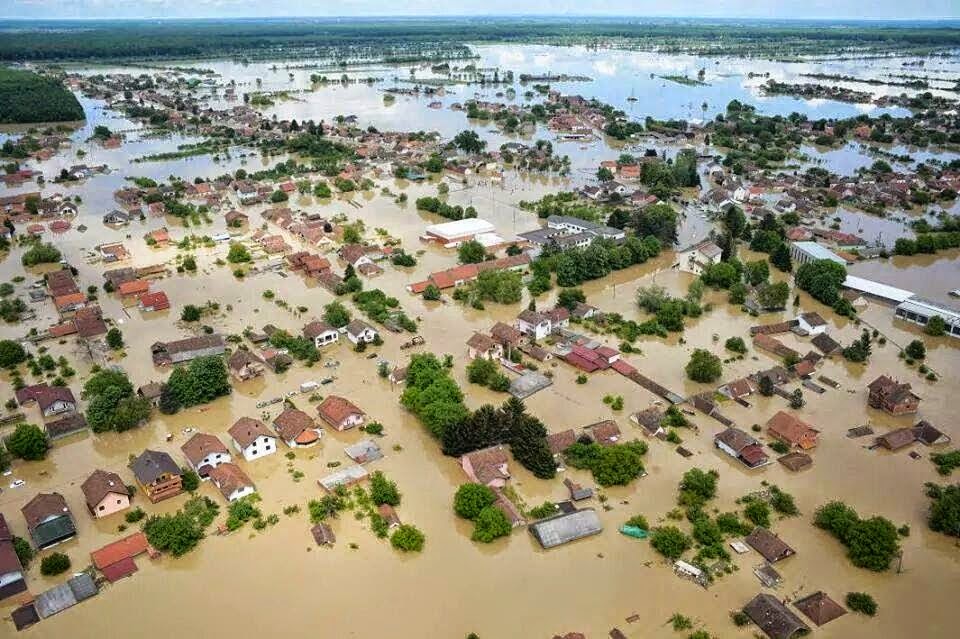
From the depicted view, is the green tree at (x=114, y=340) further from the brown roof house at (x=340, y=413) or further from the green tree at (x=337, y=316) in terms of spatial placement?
the brown roof house at (x=340, y=413)

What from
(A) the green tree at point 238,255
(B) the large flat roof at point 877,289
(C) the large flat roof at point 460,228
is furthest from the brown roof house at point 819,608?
(A) the green tree at point 238,255

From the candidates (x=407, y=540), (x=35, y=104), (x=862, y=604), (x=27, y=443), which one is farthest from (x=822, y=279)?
(x=35, y=104)

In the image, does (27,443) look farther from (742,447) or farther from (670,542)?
(742,447)

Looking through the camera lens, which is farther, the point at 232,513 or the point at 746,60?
the point at 746,60

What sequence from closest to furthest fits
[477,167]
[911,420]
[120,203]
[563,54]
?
[911,420], [120,203], [477,167], [563,54]

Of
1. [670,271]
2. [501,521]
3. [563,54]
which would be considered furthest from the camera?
[563,54]

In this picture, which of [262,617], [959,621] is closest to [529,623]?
[262,617]

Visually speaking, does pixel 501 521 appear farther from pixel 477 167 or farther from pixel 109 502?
pixel 477 167
